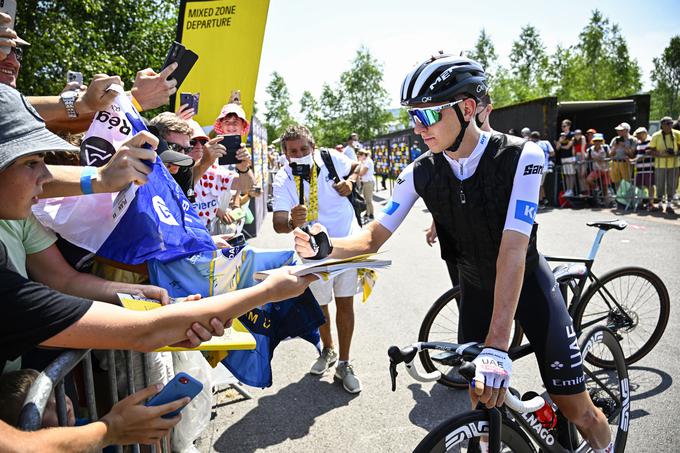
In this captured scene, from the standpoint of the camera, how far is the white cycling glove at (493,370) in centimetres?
177

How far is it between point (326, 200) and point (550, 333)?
104 inches

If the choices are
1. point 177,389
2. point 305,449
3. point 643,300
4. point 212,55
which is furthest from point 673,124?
point 177,389

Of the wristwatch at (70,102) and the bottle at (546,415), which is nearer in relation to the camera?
the bottle at (546,415)

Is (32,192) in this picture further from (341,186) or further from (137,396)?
(341,186)

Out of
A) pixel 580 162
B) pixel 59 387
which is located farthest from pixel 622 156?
pixel 59 387

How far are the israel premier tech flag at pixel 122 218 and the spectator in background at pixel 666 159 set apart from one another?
41.1 feet

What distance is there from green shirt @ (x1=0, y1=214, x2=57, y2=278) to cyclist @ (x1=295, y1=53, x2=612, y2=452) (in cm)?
109

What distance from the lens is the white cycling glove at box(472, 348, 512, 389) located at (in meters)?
1.77

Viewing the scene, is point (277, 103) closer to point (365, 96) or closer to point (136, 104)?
point (365, 96)

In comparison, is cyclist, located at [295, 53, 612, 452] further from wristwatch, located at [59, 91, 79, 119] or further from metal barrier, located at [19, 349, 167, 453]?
wristwatch, located at [59, 91, 79, 119]

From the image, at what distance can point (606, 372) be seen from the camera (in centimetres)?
356

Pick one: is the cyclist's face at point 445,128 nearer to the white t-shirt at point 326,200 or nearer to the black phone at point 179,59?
the black phone at point 179,59

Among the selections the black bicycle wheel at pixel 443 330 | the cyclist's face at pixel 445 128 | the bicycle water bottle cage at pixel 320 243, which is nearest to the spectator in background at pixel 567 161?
the black bicycle wheel at pixel 443 330

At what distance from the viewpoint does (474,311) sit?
270cm
